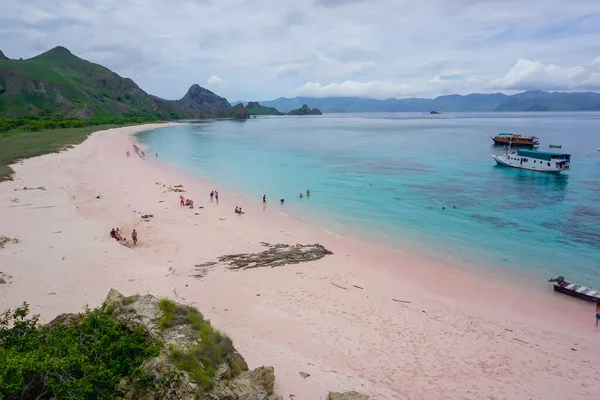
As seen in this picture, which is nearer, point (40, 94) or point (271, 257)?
point (271, 257)

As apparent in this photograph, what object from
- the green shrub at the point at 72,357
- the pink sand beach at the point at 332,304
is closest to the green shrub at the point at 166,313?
the green shrub at the point at 72,357

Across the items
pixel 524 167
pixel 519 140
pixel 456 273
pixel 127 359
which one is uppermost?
pixel 519 140

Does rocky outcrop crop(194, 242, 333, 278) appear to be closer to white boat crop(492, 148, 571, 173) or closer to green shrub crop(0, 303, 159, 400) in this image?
green shrub crop(0, 303, 159, 400)

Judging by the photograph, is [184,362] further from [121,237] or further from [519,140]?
[519,140]

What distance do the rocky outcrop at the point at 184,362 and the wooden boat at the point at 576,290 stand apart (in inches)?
708

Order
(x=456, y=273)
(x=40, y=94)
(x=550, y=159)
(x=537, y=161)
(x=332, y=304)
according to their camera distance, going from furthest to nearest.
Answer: (x=40, y=94)
(x=537, y=161)
(x=550, y=159)
(x=456, y=273)
(x=332, y=304)

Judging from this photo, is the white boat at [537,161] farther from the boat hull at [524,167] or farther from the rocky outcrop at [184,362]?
the rocky outcrop at [184,362]

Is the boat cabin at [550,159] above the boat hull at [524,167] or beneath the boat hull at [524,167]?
above

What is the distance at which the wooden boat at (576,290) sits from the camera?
19484mm

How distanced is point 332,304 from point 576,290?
13.4m

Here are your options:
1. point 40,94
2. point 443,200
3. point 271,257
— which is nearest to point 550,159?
point 443,200

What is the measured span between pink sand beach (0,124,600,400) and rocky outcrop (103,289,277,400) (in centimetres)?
234

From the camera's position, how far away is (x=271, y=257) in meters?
22.9

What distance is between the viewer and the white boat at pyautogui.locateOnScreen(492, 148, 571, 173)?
57938 mm
